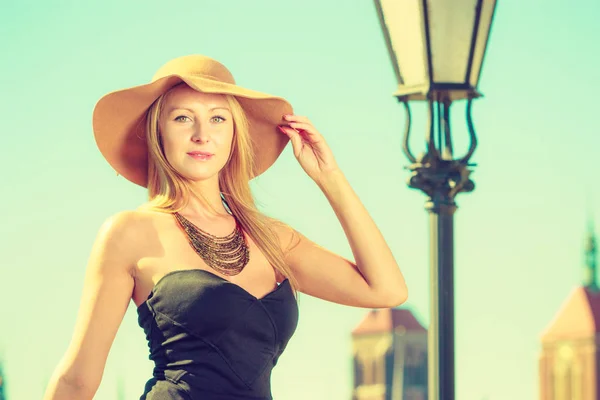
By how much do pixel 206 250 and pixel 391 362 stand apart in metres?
120

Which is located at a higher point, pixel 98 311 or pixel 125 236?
pixel 125 236

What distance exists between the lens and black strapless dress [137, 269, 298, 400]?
3.06 metres

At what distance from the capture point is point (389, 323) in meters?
Answer: 124

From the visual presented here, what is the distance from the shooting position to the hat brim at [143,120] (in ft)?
10.8

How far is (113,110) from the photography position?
11.0 feet

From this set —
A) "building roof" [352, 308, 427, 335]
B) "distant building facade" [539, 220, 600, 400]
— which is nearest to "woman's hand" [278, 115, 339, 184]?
"distant building facade" [539, 220, 600, 400]

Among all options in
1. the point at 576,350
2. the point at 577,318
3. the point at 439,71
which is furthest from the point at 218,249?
the point at 577,318

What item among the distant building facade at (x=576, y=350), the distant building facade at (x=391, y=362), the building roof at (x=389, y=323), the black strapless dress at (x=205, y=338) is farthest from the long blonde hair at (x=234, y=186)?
the building roof at (x=389, y=323)

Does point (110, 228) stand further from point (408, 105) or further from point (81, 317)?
point (408, 105)

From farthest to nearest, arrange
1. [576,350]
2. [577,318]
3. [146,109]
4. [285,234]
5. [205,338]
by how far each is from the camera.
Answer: [577,318]
[576,350]
[285,234]
[146,109]
[205,338]

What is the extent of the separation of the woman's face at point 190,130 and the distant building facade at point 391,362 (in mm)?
118336

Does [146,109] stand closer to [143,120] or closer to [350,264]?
[143,120]

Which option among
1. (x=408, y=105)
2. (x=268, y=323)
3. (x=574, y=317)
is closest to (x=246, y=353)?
(x=268, y=323)

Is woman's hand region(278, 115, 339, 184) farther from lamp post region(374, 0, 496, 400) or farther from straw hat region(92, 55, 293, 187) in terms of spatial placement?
lamp post region(374, 0, 496, 400)
